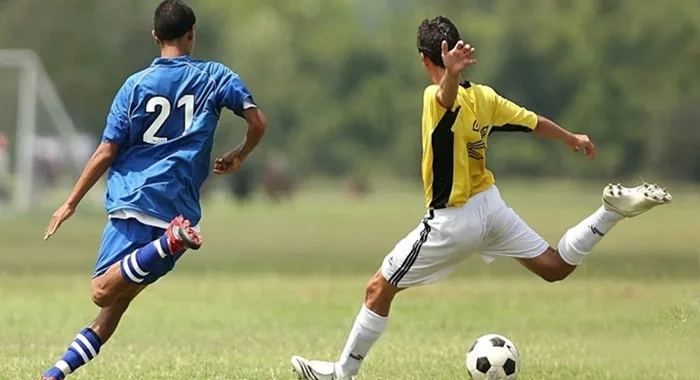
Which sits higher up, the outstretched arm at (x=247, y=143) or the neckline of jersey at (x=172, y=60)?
the neckline of jersey at (x=172, y=60)

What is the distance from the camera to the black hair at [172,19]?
7695 millimetres

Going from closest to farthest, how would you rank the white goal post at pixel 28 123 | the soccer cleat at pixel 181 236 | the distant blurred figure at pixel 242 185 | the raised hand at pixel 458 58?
the soccer cleat at pixel 181 236 → the raised hand at pixel 458 58 → the white goal post at pixel 28 123 → the distant blurred figure at pixel 242 185

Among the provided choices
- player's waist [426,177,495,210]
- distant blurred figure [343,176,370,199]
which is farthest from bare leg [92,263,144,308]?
distant blurred figure [343,176,370,199]

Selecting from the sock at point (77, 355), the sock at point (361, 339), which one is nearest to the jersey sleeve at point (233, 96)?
the sock at point (361, 339)

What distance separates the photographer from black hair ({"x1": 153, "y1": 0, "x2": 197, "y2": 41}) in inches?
303

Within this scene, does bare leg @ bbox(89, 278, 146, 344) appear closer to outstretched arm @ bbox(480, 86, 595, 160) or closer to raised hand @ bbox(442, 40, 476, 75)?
raised hand @ bbox(442, 40, 476, 75)

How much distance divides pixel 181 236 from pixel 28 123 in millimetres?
28303

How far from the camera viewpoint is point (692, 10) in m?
50.8

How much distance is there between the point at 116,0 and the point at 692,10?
86.1ft

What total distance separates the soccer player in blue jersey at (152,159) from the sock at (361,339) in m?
1.07

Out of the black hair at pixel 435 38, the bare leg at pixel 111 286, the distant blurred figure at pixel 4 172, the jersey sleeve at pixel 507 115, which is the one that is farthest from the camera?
the distant blurred figure at pixel 4 172

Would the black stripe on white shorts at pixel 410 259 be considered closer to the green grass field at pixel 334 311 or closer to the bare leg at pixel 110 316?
the green grass field at pixel 334 311

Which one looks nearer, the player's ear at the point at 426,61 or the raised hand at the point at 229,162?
the player's ear at the point at 426,61

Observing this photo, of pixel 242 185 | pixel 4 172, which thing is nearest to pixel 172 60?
pixel 4 172
